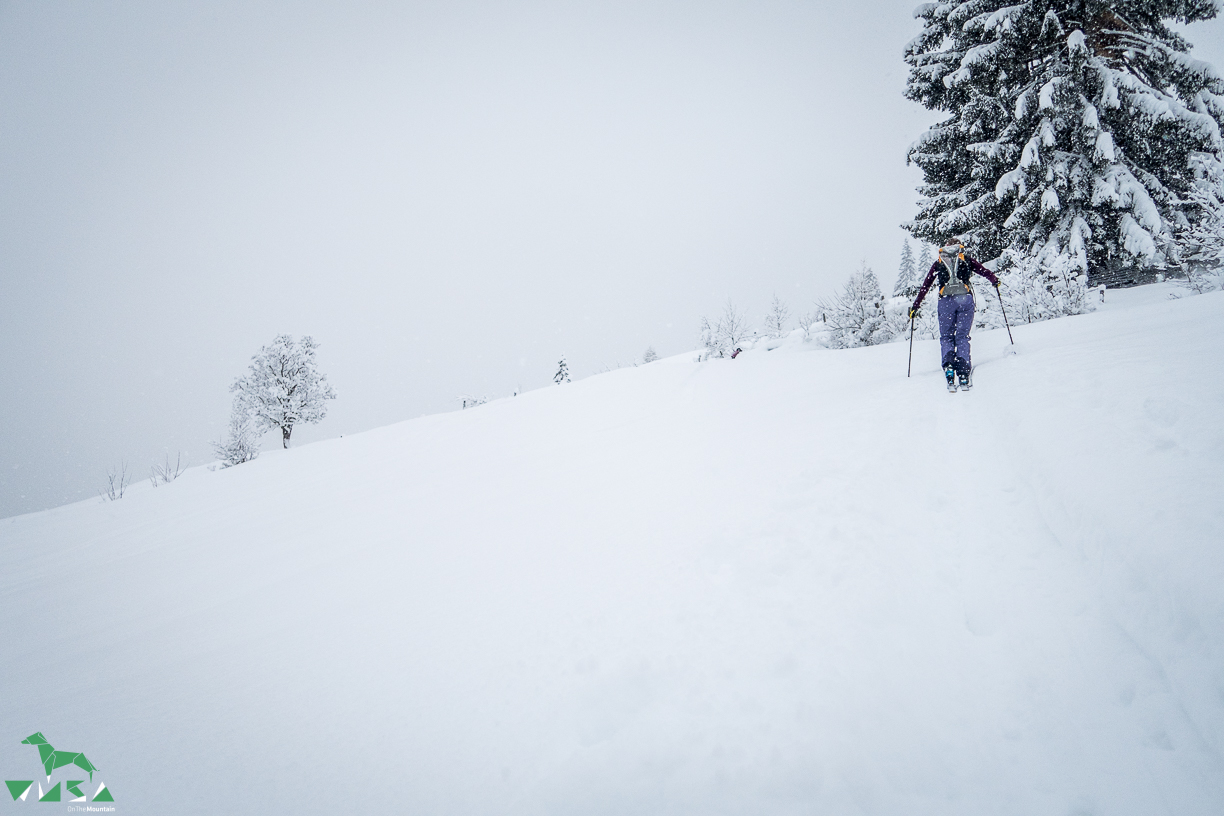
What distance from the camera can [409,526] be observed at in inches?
202

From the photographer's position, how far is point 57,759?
2625 mm

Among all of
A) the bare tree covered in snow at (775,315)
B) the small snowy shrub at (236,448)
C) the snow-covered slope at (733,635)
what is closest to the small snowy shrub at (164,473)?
the small snowy shrub at (236,448)

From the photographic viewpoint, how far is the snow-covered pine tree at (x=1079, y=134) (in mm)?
9578

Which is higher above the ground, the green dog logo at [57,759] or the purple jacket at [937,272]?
the purple jacket at [937,272]

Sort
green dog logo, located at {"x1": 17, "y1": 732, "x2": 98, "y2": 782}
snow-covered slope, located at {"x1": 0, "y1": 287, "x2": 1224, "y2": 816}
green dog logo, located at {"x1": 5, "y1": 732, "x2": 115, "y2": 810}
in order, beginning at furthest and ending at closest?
green dog logo, located at {"x1": 17, "y1": 732, "x2": 98, "y2": 782}
green dog logo, located at {"x1": 5, "y1": 732, "x2": 115, "y2": 810}
snow-covered slope, located at {"x1": 0, "y1": 287, "x2": 1224, "y2": 816}

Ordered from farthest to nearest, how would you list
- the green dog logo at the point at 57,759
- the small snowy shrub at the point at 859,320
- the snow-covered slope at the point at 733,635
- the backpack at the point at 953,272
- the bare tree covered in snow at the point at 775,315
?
1. the bare tree covered in snow at the point at 775,315
2. the small snowy shrub at the point at 859,320
3. the backpack at the point at 953,272
4. the green dog logo at the point at 57,759
5. the snow-covered slope at the point at 733,635

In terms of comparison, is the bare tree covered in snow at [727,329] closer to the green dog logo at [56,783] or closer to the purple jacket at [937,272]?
the purple jacket at [937,272]

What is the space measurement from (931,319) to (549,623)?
11.8 metres

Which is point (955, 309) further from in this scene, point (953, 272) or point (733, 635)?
point (733, 635)

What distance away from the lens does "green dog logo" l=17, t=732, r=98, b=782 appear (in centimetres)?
259

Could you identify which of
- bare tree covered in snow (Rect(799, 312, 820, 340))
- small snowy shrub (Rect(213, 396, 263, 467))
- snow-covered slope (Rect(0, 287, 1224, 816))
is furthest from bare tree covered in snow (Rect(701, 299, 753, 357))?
small snowy shrub (Rect(213, 396, 263, 467))

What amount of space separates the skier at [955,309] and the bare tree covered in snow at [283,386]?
1113 inches

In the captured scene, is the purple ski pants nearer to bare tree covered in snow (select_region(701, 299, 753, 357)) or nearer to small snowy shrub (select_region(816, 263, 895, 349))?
small snowy shrub (select_region(816, 263, 895, 349))

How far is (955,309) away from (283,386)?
28942 millimetres
